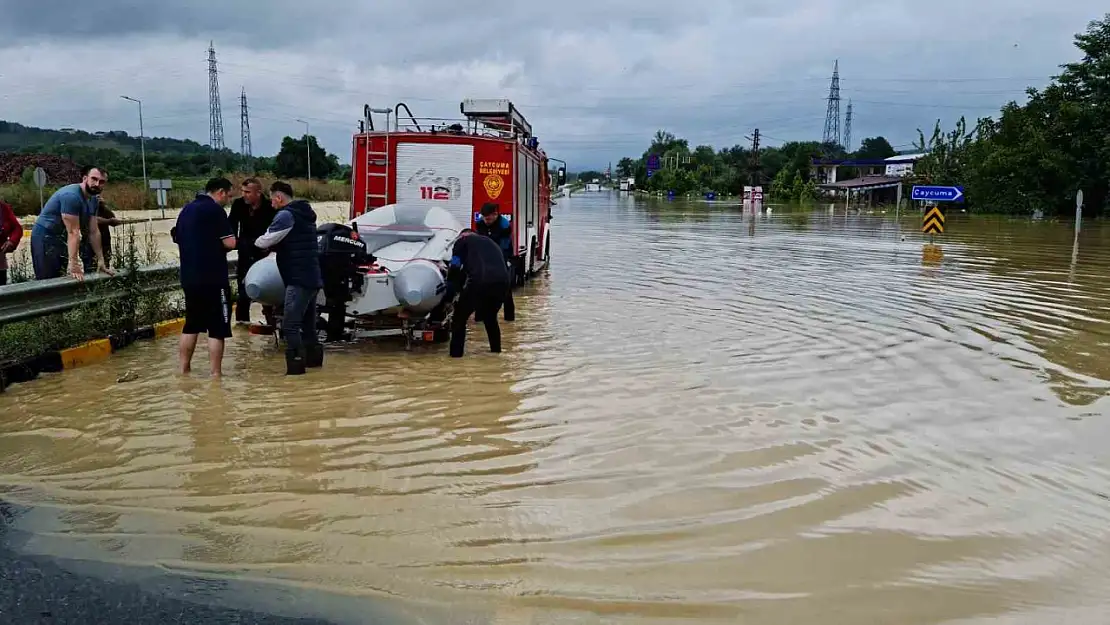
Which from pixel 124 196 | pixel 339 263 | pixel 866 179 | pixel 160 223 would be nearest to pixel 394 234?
pixel 339 263

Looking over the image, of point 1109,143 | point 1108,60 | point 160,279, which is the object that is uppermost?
point 1108,60

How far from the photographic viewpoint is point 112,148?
7900cm

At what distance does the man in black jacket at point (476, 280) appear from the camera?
8.59 meters

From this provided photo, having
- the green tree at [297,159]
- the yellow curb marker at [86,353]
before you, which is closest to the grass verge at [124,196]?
the yellow curb marker at [86,353]

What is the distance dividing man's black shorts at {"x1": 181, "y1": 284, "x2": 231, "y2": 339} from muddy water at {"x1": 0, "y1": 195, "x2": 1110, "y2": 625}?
49 centimetres

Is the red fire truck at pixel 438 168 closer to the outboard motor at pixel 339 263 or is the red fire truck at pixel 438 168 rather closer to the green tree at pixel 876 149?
the outboard motor at pixel 339 263

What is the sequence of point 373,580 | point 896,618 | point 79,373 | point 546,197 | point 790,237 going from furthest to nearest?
point 790,237 → point 546,197 → point 79,373 → point 373,580 → point 896,618

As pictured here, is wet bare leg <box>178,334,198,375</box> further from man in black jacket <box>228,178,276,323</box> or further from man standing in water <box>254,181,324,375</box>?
man in black jacket <box>228,178,276,323</box>

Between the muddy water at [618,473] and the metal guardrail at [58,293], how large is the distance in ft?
2.08

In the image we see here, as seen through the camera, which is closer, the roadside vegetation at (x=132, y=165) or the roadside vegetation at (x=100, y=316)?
the roadside vegetation at (x=100, y=316)

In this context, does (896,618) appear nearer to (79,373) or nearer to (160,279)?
(79,373)

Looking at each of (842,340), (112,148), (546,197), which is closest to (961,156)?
(546,197)

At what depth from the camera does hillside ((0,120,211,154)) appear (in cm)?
5616

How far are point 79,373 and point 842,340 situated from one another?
25.5 feet
